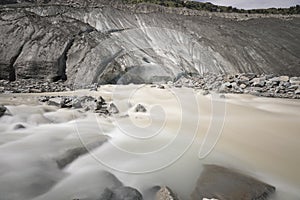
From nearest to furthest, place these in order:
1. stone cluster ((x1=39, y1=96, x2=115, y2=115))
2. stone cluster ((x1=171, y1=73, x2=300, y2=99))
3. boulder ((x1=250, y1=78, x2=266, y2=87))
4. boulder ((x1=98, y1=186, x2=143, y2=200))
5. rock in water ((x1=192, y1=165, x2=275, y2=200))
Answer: boulder ((x1=98, y1=186, x2=143, y2=200)), rock in water ((x1=192, y1=165, x2=275, y2=200)), stone cluster ((x1=39, y1=96, x2=115, y2=115)), stone cluster ((x1=171, y1=73, x2=300, y2=99)), boulder ((x1=250, y1=78, x2=266, y2=87))

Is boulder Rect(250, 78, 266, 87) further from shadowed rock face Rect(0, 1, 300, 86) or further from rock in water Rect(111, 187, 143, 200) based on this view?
rock in water Rect(111, 187, 143, 200)

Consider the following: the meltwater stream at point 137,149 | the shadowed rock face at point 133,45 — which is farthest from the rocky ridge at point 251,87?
the meltwater stream at point 137,149

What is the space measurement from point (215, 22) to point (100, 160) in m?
24.4

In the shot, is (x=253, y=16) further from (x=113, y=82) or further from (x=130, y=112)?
(x=130, y=112)

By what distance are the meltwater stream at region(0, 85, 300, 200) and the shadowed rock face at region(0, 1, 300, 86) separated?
29.4ft

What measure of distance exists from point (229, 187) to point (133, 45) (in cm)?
1714

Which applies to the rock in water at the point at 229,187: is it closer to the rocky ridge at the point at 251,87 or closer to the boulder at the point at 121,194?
the boulder at the point at 121,194

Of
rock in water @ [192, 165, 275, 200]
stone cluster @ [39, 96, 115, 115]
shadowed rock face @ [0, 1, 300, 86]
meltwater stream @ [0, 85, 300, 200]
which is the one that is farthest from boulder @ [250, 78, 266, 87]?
rock in water @ [192, 165, 275, 200]

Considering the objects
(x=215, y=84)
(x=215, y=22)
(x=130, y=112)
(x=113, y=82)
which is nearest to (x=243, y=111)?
(x=130, y=112)

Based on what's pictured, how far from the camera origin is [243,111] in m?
7.04

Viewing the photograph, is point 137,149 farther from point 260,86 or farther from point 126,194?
point 260,86

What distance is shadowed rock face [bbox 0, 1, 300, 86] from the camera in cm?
1483

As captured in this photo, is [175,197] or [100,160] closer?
[175,197]

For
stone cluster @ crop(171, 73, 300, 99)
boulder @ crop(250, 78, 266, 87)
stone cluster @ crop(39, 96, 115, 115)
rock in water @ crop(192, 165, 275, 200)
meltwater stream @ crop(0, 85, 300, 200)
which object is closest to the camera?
rock in water @ crop(192, 165, 275, 200)
